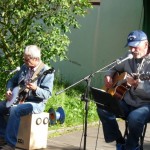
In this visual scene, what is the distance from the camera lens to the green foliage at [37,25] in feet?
25.7

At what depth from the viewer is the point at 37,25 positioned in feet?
26.4

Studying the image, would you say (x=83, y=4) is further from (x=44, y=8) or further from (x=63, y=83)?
(x=63, y=83)

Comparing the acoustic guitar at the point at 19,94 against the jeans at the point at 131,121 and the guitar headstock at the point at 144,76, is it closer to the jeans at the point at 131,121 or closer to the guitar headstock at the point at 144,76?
the jeans at the point at 131,121

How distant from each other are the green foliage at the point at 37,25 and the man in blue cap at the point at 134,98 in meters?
2.46

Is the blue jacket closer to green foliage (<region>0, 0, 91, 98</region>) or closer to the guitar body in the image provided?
the guitar body

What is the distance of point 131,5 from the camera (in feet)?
38.1

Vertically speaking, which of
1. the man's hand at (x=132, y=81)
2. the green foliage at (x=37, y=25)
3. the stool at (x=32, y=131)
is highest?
the green foliage at (x=37, y=25)

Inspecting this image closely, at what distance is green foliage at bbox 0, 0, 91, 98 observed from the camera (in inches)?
308

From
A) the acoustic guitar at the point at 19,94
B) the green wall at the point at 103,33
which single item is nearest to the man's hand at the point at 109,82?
the acoustic guitar at the point at 19,94

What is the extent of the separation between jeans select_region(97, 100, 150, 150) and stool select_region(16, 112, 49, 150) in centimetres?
102

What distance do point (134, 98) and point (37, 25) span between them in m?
3.26

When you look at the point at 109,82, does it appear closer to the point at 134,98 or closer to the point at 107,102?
the point at 134,98

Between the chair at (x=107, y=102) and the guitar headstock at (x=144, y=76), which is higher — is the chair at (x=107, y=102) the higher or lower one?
the lower one

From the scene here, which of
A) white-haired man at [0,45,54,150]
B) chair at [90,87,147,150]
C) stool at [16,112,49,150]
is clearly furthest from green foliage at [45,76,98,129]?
chair at [90,87,147,150]
